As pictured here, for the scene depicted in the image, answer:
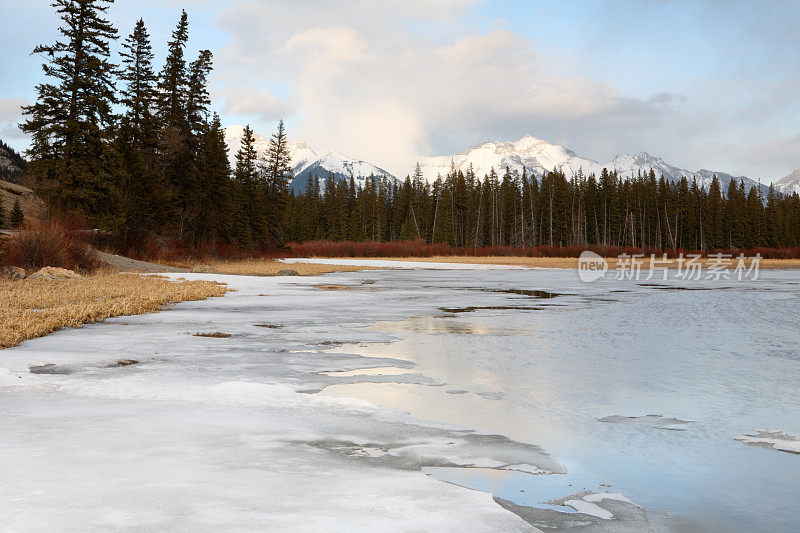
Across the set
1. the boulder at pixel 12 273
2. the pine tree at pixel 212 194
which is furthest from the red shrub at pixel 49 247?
the pine tree at pixel 212 194

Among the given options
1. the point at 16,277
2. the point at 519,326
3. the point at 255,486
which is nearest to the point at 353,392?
the point at 255,486

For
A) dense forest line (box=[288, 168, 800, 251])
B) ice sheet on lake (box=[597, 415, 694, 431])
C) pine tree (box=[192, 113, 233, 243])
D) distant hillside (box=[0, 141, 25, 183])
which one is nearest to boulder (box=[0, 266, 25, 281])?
ice sheet on lake (box=[597, 415, 694, 431])

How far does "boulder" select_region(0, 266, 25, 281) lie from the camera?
16.6m

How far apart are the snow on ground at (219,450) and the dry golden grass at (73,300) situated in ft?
5.94

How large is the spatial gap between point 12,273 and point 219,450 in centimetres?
1640

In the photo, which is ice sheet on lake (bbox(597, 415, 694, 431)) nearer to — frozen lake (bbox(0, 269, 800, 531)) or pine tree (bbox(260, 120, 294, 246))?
frozen lake (bbox(0, 269, 800, 531))

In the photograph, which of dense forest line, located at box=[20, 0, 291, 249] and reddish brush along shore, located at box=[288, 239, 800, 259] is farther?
reddish brush along shore, located at box=[288, 239, 800, 259]

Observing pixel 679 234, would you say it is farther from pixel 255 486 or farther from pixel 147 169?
pixel 255 486

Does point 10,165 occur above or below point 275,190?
above

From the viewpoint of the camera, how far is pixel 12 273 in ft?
55.5

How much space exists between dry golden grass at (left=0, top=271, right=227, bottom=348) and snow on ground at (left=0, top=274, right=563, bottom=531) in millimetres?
1809

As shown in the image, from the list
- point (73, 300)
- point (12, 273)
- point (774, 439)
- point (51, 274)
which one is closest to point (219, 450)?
point (774, 439)

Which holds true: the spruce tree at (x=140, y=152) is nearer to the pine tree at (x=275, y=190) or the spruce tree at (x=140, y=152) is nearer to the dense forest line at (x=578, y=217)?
the pine tree at (x=275, y=190)

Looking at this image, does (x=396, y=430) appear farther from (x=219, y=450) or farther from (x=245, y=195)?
(x=245, y=195)
